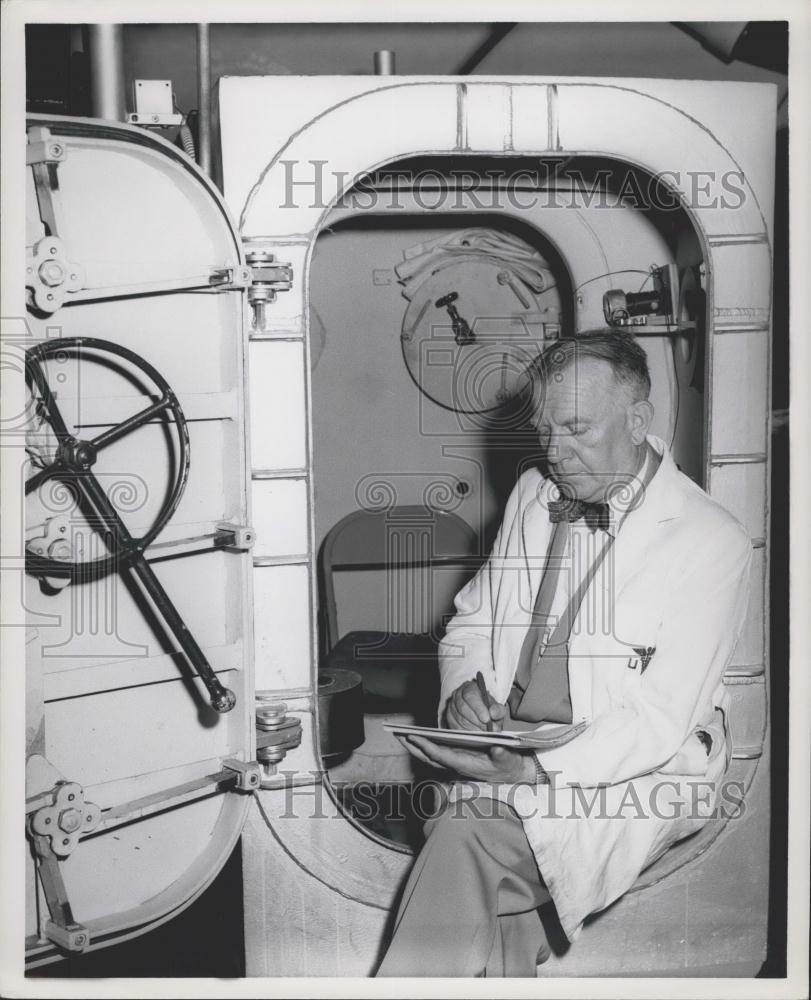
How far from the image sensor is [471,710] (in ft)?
6.47

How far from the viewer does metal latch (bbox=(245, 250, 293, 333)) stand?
179cm

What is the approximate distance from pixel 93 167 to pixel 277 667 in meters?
0.90

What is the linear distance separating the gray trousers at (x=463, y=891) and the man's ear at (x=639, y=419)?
0.72 meters

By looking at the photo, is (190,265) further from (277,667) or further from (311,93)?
(277,667)

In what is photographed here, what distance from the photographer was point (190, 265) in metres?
1.77

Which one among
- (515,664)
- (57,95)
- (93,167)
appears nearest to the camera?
(93,167)

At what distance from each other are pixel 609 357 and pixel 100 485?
37.1 inches

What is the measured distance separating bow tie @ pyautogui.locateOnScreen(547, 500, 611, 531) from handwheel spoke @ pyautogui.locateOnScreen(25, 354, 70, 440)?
93 centimetres

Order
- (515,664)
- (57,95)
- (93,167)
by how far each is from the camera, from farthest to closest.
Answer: (515,664), (57,95), (93,167)

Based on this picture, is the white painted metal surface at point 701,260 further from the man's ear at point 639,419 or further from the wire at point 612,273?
the wire at point 612,273

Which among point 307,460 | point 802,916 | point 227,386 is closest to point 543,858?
point 802,916

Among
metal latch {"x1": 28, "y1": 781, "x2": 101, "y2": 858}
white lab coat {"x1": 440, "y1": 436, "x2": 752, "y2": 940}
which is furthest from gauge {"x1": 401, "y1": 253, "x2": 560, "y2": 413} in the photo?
metal latch {"x1": 28, "y1": 781, "x2": 101, "y2": 858}

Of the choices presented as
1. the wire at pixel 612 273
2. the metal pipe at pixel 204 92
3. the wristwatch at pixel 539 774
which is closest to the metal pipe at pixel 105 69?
the metal pipe at pixel 204 92

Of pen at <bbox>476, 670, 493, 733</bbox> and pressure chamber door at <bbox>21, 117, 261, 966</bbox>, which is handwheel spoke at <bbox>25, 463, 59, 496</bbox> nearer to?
pressure chamber door at <bbox>21, 117, 261, 966</bbox>
